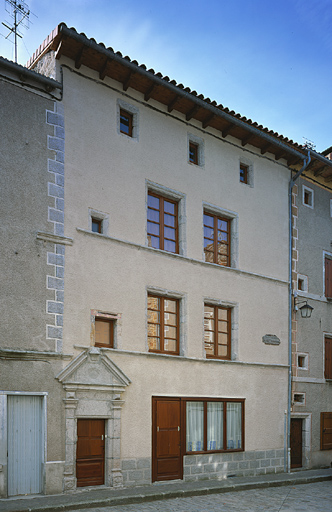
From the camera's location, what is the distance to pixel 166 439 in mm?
13422

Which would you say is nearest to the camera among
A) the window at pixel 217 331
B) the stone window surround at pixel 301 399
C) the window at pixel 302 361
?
the window at pixel 217 331

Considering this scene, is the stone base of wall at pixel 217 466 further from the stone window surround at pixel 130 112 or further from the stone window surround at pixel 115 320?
the stone window surround at pixel 130 112

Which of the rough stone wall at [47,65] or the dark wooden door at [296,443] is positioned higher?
the rough stone wall at [47,65]

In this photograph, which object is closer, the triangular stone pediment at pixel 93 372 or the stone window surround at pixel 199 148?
the triangular stone pediment at pixel 93 372

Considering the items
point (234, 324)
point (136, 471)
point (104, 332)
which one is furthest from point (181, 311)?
point (136, 471)

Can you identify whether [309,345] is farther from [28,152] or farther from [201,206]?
[28,152]

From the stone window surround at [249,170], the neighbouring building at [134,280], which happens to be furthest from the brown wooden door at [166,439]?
the stone window surround at [249,170]

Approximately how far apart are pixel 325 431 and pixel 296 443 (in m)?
1.26

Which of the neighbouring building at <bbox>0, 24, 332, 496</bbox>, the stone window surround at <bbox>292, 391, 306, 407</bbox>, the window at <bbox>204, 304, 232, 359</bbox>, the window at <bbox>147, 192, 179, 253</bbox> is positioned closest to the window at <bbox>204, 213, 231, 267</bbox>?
the neighbouring building at <bbox>0, 24, 332, 496</bbox>

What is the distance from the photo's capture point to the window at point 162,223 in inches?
553

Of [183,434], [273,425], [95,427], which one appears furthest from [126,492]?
[273,425]

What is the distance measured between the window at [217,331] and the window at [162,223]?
189cm

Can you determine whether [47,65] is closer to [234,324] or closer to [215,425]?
[234,324]

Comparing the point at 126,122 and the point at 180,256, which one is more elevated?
the point at 126,122
